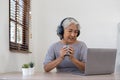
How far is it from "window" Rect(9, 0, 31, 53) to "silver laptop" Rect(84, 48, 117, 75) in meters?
0.97

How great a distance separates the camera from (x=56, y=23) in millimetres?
3525

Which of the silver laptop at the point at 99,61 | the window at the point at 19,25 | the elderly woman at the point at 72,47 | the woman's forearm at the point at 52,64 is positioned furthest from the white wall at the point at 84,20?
the silver laptop at the point at 99,61

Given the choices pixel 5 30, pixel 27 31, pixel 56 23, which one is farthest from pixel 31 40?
pixel 5 30

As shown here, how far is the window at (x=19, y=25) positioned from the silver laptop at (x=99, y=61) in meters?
0.97

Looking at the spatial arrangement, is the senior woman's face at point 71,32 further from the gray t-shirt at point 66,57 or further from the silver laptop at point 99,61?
the silver laptop at point 99,61

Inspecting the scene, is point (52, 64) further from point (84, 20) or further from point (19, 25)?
point (84, 20)

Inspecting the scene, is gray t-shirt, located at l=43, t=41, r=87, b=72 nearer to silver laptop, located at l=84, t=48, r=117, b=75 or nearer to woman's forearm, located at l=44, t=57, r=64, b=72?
woman's forearm, located at l=44, t=57, r=64, b=72

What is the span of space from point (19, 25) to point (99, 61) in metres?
1.44

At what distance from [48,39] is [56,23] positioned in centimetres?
27

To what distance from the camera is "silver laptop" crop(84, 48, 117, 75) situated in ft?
5.09

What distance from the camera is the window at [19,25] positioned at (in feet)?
7.73

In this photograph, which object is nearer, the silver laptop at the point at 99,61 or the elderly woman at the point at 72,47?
the silver laptop at the point at 99,61

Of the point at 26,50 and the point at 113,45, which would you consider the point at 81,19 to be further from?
the point at 26,50


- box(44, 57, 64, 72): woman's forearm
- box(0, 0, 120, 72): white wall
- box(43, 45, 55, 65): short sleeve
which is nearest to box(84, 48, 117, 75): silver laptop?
box(44, 57, 64, 72): woman's forearm
